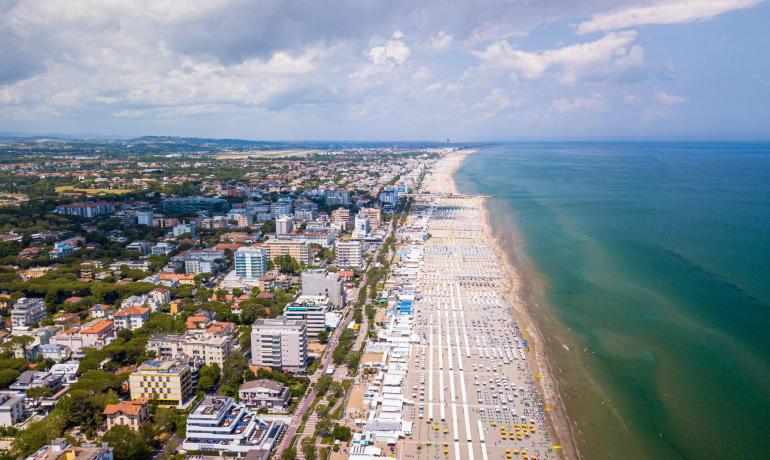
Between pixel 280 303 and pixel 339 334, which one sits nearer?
pixel 339 334

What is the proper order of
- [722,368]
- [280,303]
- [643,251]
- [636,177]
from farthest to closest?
[636,177] < [643,251] < [280,303] < [722,368]

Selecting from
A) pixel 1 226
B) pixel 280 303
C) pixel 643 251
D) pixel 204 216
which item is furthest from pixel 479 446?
pixel 1 226

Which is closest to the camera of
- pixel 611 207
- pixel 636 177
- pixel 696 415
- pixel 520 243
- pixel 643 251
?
pixel 696 415

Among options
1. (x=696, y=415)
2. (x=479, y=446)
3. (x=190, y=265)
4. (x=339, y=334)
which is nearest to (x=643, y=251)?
(x=696, y=415)

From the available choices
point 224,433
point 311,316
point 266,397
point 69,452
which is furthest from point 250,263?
point 69,452

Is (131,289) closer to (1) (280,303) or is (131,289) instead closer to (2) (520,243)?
(1) (280,303)

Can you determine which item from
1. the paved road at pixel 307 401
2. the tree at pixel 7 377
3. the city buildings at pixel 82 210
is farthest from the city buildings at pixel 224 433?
the city buildings at pixel 82 210

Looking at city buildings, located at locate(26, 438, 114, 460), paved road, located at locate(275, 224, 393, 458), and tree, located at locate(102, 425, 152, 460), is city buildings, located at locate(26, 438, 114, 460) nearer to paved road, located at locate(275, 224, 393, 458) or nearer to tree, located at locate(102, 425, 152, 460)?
tree, located at locate(102, 425, 152, 460)
